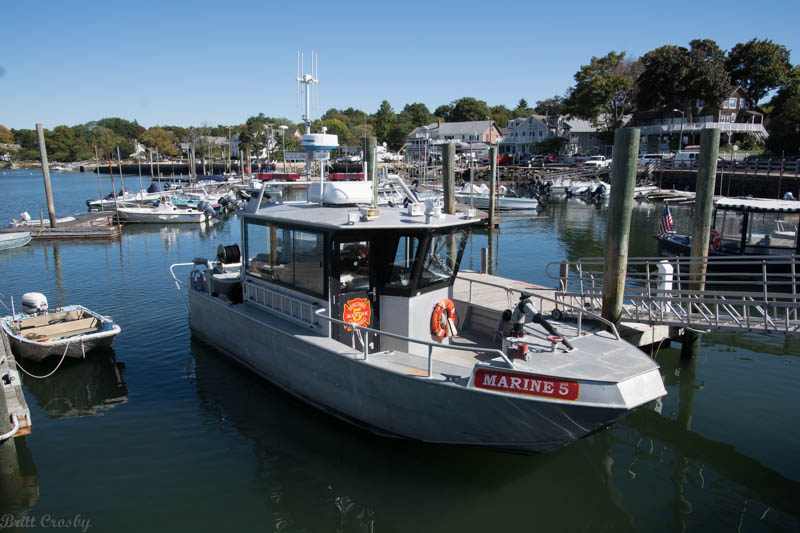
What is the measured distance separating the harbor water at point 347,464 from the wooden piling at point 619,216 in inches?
91.3

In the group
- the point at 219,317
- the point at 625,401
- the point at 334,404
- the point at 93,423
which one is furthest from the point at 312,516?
the point at 219,317

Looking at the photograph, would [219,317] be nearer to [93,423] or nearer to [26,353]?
[93,423]

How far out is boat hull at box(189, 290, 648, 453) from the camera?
6809 millimetres

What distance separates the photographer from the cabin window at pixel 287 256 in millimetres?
8844

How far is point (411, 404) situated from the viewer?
24.9ft

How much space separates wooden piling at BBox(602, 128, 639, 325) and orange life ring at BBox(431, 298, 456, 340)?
3.47 m

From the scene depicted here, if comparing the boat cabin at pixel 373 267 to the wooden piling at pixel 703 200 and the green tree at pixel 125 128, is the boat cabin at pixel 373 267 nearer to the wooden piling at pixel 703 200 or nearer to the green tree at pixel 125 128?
the wooden piling at pixel 703 200

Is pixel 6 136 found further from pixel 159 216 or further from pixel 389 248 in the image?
pixel 389 248

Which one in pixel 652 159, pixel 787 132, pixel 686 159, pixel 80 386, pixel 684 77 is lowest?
pixel 80 386

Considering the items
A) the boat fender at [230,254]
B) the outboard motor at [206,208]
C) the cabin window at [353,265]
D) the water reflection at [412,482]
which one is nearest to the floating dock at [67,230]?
the outboard motor at [206,208]

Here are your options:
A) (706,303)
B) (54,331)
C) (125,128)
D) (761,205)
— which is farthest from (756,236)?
(125,128)

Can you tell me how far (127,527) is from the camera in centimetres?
685

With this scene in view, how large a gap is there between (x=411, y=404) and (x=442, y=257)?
2584 mm

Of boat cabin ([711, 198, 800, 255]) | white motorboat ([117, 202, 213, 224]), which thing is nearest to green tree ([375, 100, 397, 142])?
white motorboat ([117, 202, 213, 224])
